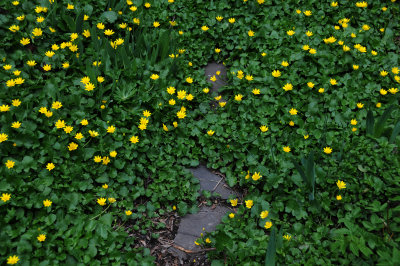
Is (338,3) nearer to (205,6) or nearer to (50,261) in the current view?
(205,6)

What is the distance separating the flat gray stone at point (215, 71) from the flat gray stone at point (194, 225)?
4.39ft

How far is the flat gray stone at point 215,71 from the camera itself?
376cm

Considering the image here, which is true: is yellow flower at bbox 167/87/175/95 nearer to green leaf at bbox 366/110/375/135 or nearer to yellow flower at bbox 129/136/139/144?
yellow flower at bbox 129/136/139/144

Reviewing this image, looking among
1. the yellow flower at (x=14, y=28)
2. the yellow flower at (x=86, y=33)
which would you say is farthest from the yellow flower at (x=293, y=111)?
the yellow flower at (x=14, y=28)

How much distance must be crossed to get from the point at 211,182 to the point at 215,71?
53.2 inches

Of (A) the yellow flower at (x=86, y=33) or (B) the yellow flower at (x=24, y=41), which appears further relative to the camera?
(A) the yellow flower at (x=86, y=33)

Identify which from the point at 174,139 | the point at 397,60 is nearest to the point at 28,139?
the point at 174,139

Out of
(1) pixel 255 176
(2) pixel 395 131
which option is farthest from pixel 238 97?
(2) pixel 395 131

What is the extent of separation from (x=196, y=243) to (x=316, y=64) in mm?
2161

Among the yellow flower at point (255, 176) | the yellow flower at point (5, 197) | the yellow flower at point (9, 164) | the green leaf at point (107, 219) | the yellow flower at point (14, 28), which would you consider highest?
the yellow flower at point (14, 28)

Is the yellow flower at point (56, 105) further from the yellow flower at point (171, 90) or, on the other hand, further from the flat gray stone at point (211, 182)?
the flat gray stone at point (211, 182)

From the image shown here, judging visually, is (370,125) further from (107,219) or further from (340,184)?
(107,219)

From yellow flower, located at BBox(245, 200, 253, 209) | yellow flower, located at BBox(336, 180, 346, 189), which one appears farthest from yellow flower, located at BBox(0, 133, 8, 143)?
yellow flower, located at BBox(336, 180, 346, 189)

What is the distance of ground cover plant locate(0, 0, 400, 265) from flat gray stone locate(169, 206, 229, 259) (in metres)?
0.13
